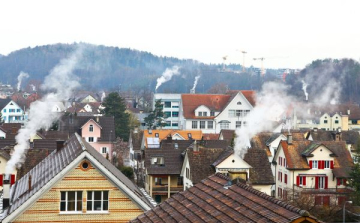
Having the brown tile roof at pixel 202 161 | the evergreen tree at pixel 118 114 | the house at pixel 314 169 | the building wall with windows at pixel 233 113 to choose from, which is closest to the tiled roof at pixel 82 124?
the evergreen tree at pixel 118 114

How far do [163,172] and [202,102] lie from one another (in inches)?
1847

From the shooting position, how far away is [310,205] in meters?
43.6

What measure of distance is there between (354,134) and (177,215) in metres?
62.9

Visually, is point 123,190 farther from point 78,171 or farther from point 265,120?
point 265,120

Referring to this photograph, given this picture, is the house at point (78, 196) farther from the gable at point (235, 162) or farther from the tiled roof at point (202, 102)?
the tiled roof at point (202, 102)

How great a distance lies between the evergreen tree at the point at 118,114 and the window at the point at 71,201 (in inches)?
2496

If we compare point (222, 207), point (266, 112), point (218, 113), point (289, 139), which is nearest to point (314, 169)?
point (289, 139)

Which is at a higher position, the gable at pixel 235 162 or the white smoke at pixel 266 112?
the white smoke at pixel 266 112

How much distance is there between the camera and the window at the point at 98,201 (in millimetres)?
20531

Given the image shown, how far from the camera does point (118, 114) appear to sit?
8869cm

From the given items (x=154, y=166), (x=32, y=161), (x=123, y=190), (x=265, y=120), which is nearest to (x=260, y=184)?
(x=154, y=166)

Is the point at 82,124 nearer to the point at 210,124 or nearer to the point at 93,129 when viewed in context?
the point at 93,129

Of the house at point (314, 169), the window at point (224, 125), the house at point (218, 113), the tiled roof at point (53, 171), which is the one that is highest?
the house at point (218, 113)

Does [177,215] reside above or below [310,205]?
above
